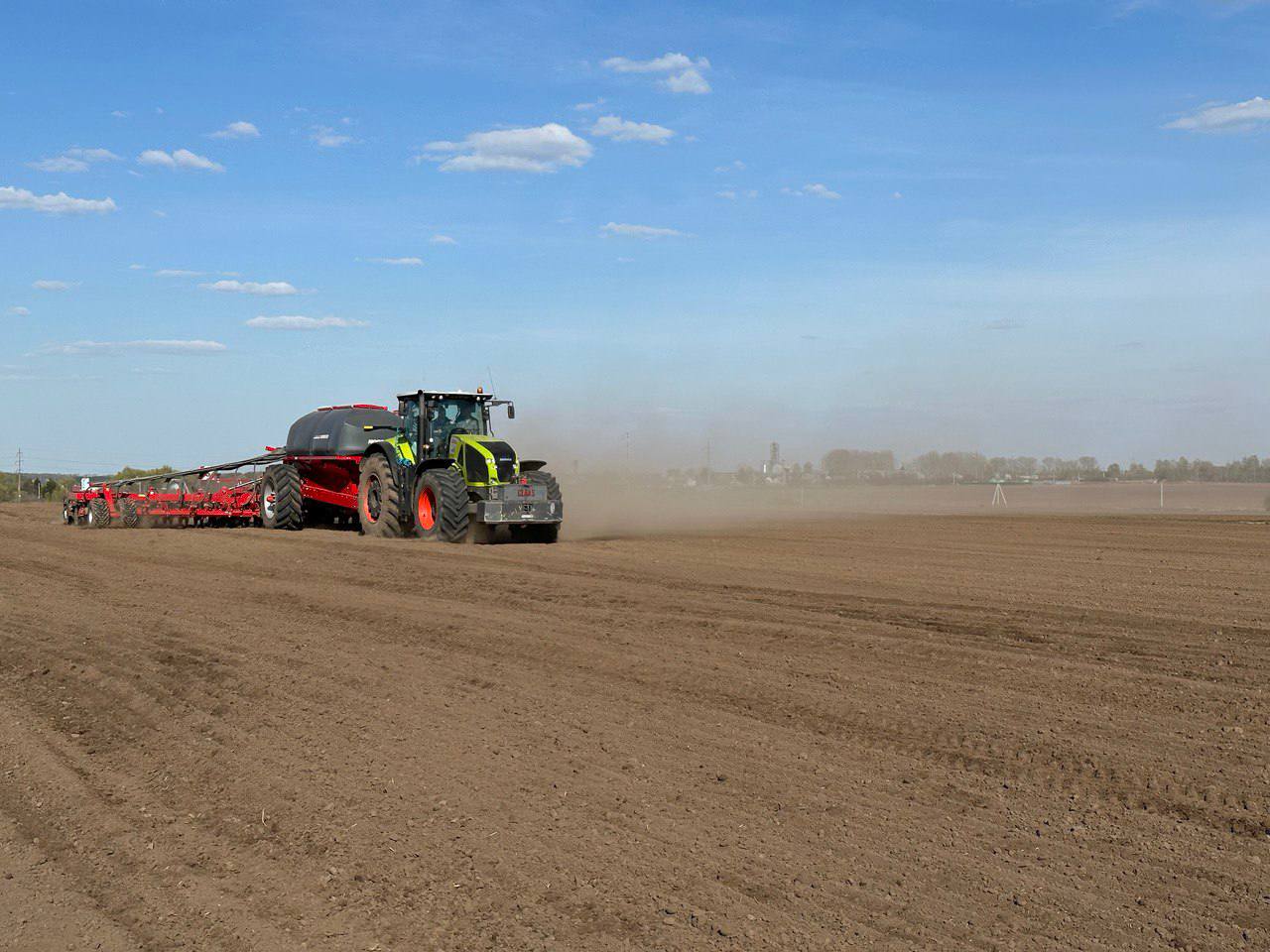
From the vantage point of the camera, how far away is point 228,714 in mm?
7617

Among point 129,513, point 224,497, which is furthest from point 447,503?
point 129,513

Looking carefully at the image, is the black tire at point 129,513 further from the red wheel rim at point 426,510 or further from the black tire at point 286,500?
the red wheel rim at point 426,510

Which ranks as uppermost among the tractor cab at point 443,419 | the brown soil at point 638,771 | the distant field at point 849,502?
the tractor cab at point 443,419

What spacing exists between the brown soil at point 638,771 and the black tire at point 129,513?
13277 mm

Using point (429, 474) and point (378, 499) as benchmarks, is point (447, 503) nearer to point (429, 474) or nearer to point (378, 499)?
point (429, 474)

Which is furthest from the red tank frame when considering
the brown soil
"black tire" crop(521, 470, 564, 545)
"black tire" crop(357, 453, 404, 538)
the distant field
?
the brown soil

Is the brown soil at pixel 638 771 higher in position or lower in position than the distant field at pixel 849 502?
lower

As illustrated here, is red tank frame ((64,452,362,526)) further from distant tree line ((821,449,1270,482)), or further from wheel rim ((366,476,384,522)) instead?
distant tree line ((821,449,1270,482))

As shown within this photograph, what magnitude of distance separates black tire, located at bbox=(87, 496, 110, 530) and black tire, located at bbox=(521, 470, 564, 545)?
1126 centimetres

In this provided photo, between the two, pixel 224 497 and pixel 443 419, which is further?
pixel 224 497

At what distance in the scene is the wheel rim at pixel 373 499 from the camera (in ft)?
70.7

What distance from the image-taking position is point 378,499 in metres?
21.5

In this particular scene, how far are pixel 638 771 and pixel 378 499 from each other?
16012mm

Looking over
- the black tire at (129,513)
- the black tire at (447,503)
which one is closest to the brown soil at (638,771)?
the black tire at (447,503)
